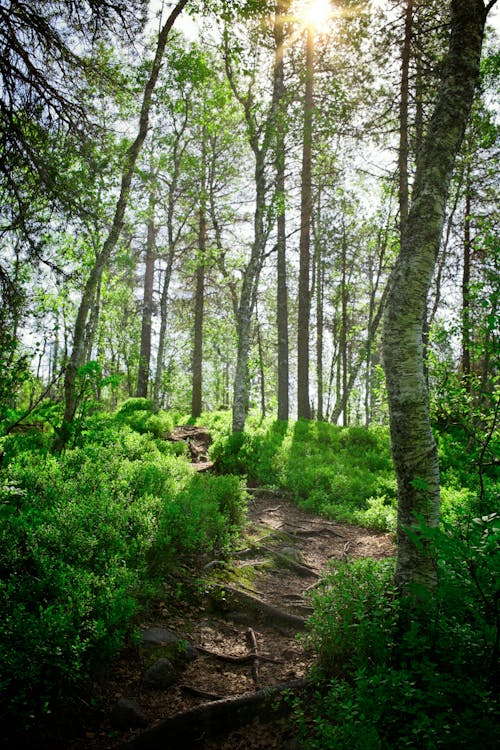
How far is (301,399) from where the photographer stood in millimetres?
15148

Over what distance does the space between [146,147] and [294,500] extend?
570 inches

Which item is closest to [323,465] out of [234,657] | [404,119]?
[234,657]

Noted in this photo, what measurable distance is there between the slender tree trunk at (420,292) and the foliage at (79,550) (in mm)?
2475

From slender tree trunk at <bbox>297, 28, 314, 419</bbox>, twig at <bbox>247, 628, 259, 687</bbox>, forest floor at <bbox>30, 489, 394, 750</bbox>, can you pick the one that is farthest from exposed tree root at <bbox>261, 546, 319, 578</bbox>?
slender tree trunk at <bbox>297, 28, 314, 419</bbox>

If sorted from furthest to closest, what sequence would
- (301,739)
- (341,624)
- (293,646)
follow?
(293,646) → (341,624) → (301,739)

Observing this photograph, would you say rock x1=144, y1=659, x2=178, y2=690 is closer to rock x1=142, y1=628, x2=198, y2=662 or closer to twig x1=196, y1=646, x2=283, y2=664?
rock x1=142, y1=628, x2=198, y2=662

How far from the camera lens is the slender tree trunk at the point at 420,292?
12.0ft

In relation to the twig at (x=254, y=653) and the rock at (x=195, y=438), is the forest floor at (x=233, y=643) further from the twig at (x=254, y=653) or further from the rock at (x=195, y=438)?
the rock at (x=195, y=438)

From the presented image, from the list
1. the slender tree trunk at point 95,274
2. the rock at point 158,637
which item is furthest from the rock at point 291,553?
the slender tree trunk at point 95,274

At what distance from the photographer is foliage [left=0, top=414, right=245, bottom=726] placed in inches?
114

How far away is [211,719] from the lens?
131 inches

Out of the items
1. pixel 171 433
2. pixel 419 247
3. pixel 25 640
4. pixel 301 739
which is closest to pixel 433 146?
pixel 419 247

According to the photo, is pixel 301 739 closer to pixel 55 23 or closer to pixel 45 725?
pixel 45 725

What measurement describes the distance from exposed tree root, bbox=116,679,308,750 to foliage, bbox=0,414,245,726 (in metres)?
0.64
